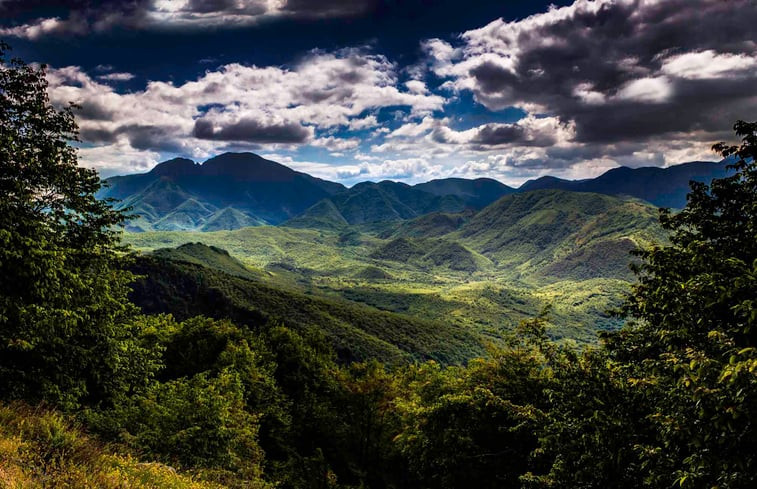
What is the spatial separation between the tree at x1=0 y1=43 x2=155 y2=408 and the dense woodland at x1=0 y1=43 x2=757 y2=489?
9 cm

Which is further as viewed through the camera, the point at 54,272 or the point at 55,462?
the point at 54,272

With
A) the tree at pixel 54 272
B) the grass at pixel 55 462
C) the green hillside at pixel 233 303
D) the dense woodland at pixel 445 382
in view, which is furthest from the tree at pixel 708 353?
the green hillside at pixel 233 303

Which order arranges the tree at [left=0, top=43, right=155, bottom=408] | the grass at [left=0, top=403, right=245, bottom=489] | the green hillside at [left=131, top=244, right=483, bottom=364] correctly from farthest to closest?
the green hillside at [left=131, top=244, right=483, bottom=364] < the tree at [left=0, top=43, right=155, bottom=408] < the grass at [left=0, top=403, right=245, bottom=489]

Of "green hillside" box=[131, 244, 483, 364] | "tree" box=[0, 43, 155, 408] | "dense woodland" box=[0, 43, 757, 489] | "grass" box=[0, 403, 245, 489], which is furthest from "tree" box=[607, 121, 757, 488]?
"green hillside" box=[131, 244, 483, 364]

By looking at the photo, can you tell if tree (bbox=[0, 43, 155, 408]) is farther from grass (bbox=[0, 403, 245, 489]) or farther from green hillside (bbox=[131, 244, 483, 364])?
green hillside (bbox=[131, 244, 483, 364])

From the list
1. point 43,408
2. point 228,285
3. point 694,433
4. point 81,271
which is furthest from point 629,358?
point 228,285

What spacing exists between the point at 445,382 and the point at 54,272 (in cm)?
2739

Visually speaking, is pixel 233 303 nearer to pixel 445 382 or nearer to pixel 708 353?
pixel 445 382

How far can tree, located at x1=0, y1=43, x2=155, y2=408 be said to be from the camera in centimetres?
1619

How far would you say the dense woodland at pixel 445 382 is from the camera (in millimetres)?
9602

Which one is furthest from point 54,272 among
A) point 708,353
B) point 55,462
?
point 708,353

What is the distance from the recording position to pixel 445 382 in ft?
107

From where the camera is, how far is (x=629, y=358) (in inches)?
690

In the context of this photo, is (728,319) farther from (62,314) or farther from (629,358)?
(62,314)
